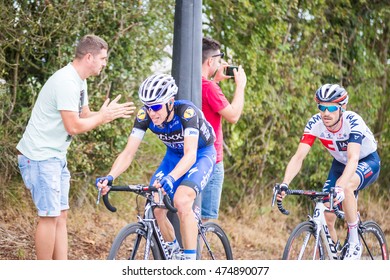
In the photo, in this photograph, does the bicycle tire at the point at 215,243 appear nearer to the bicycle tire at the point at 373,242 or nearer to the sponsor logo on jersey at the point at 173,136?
the sponsor logo on jersey at the point at 173,136

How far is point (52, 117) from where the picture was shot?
6.94m

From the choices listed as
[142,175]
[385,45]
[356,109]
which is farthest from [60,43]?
[385,45]

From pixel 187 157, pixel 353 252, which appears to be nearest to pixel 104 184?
pixel 187 157

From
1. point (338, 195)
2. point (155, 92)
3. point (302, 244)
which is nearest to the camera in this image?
point (155, 92)

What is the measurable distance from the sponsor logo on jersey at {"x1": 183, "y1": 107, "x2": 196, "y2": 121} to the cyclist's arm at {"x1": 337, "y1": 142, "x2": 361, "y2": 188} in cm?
160

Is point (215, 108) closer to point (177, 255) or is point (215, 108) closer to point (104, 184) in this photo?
point (177, 255)

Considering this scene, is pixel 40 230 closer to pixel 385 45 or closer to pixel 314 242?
pixel 314 242

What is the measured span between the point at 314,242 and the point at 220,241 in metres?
0.91

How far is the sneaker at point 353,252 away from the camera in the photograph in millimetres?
7852

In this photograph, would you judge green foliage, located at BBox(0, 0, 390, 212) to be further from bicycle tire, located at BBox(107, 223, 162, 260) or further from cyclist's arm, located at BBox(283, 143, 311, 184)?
bicycle tire, located at BBox(107, 223, 162, 260)

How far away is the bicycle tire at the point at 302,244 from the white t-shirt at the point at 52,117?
2106 mm

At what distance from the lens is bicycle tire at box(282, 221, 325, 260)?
7.26m

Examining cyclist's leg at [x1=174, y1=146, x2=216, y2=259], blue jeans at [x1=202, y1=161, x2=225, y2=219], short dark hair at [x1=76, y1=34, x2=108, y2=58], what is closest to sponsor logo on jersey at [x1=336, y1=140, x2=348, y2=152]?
blue jeans at [x1=202, y1=161, x2=225, y2=219]

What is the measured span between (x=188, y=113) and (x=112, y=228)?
3742 mm
